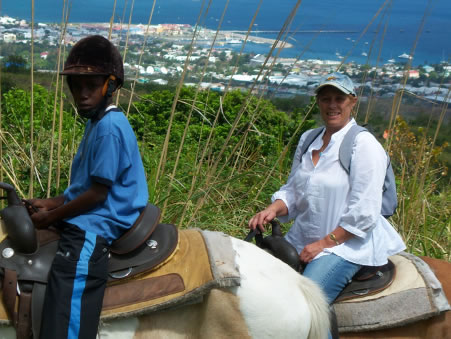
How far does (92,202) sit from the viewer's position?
2.27 meters

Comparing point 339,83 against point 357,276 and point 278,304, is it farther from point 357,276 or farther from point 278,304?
point 278,304

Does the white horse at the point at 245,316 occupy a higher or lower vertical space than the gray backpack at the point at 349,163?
lower

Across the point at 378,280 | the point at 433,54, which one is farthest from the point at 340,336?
the point at 433,54

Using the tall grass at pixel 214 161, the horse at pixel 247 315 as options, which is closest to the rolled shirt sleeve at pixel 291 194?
the horse at pixel 247 315

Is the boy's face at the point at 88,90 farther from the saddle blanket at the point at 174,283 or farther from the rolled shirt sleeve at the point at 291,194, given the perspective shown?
the rolled shirt sleeve at the point at 291,194

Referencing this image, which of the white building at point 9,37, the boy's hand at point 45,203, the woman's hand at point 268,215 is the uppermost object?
the white building at point 9,37

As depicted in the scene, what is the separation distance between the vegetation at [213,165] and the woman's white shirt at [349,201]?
117cm

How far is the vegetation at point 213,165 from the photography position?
4355mm

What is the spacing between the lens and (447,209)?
5367 mm

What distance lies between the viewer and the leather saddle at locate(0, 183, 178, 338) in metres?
2.22

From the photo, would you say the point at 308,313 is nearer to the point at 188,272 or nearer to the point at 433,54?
the point at 188,272

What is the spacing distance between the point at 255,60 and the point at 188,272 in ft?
8.54

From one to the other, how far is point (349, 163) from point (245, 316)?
928 millimetres

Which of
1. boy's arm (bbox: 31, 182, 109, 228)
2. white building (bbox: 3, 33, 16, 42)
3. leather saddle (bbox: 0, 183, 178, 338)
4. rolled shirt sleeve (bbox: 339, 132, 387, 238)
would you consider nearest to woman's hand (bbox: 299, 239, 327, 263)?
rolled shirt sleeve (bbox: 339, 132, 387, 238)
